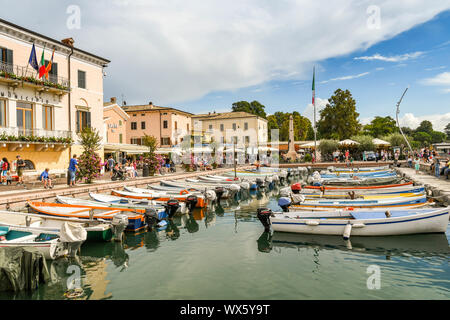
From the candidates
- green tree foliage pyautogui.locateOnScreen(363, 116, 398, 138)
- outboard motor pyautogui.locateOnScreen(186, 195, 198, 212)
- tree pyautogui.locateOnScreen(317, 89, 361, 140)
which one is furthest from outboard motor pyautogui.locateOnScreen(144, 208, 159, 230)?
green tree foliage pyautogui.locateOnScreen(363, 116, 398, 138)

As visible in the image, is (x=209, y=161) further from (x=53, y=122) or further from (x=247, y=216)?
(x=247, y=216)

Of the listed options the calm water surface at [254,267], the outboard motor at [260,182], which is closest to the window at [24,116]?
the calm water surface at [254,267]

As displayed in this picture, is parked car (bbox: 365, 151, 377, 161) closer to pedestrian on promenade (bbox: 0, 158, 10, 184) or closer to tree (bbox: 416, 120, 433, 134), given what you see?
pedestrian on promenade (bbox: 0, 158, 10, 184)

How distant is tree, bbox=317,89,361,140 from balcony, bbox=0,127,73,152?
4442 cm

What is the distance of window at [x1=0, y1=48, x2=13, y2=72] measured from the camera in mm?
19672

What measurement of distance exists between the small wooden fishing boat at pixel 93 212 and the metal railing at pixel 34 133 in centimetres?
1015

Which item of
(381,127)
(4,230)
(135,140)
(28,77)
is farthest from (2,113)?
(381,127)

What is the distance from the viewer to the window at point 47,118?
22.3 metres

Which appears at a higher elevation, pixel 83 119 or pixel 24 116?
pixel 83 119

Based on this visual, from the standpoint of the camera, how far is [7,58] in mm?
19891

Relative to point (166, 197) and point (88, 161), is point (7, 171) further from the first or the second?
point (166, 197)

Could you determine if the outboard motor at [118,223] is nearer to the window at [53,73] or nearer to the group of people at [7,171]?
the group of people at [7,171]

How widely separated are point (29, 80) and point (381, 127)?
257ft

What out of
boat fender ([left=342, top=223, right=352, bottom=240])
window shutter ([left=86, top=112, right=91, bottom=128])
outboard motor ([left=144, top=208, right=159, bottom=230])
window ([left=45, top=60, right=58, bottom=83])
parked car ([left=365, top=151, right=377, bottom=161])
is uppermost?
window ([left=45, top=60, right=58, bottom=83])
